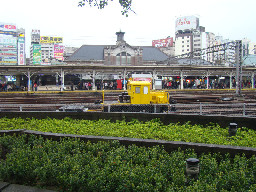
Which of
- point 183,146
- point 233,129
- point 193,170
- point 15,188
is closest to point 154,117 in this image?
point 233,129

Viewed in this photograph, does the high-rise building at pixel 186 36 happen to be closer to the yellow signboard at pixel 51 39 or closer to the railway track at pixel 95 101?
the yellow signboard at pixel 51 39

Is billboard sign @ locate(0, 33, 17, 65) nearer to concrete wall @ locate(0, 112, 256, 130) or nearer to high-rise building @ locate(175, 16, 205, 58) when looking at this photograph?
high-rise building @ locate(175, 16, 205, 58)

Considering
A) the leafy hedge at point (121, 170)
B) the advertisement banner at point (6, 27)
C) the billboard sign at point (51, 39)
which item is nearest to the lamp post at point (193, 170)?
the leafy hedge at point (121, 170)

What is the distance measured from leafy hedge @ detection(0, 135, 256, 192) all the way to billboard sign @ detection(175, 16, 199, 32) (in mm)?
152001

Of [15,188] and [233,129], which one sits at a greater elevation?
[233,129]

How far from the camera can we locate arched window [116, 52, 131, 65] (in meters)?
76.6

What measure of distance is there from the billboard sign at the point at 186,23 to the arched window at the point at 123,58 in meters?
85.4

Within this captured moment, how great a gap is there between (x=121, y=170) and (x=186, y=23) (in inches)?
6183

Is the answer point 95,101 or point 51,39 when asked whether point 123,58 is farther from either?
point 51,39

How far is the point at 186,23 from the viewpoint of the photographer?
495 ft

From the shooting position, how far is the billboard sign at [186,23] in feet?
483

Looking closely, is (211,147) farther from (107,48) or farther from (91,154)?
(107,48)

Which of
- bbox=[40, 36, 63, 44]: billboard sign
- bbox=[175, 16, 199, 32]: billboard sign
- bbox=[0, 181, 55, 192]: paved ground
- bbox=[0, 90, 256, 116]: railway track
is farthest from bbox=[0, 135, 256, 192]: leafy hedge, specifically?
bbox=[40, 36, 63, 44]: billboard sign

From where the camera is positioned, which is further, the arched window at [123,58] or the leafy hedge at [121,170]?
the arched window at [123,58]
